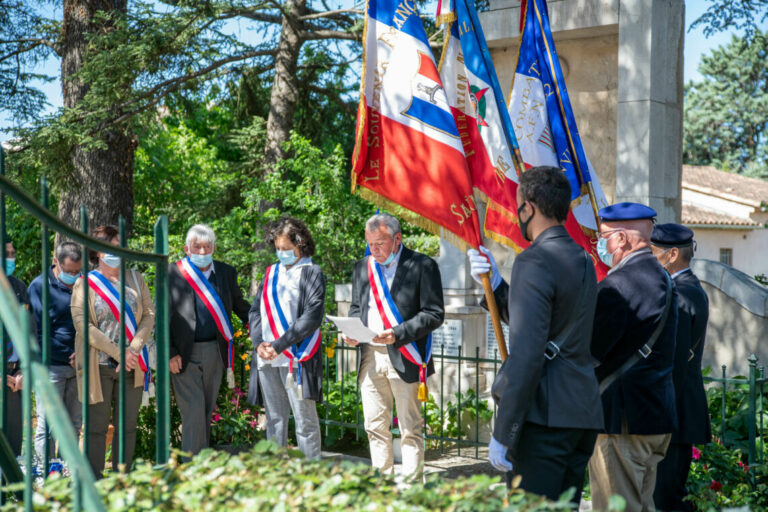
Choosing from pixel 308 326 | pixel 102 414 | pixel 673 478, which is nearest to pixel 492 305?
pixel 673 478

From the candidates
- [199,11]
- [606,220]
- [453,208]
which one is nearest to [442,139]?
[453,208]

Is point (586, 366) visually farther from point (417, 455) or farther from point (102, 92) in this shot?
point (102, 92)

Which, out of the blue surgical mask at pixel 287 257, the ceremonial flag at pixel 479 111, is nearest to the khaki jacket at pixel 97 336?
the blue surgical mask at pixel 287 257

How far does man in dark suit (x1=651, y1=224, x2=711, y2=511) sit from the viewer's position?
14.6 feet

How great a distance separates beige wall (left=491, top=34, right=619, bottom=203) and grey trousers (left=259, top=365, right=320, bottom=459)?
3631 millimetres

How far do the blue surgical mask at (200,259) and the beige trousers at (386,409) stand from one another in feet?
4.57

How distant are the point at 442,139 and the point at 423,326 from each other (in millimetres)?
1607

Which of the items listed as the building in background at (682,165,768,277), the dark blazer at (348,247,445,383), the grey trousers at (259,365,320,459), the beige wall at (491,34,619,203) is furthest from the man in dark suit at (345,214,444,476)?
the building in background at (682,165,768,277)

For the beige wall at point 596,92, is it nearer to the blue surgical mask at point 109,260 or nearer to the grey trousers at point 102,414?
the blue surgical mask at point 109,260

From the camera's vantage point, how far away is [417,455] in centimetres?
549

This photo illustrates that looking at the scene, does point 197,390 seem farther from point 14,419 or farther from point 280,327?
point 14,419

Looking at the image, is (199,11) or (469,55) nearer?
(469,55)

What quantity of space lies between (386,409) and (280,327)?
1014mm

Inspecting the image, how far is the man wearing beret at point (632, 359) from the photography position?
371 centimetres
